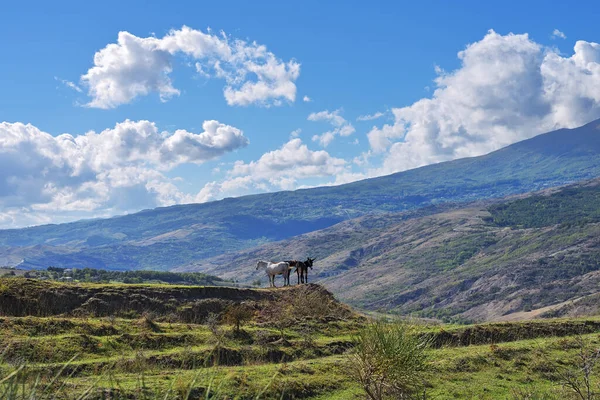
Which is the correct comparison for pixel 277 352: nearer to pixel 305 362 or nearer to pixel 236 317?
pixel 305 362

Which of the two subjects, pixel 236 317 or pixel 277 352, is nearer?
pixel 277 352

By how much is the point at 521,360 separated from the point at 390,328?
13861mm

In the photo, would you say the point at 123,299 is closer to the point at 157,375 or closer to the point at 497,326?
the point at 157,375

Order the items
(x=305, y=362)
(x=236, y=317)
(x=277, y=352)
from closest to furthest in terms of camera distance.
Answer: (x=305, y=362) < (x=277, y=352) < (x=236, y=317)

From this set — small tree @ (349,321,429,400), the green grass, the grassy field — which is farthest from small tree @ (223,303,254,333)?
small tree @ (349,321,429,400)

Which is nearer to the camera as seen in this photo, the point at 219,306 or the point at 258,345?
the point at 258,345

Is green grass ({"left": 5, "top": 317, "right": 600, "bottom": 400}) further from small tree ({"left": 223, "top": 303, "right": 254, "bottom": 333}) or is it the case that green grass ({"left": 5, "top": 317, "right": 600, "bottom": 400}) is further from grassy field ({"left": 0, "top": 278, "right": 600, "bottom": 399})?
small tree ({"left": 223, "top": 303, "right": 254, "bottom": 333})

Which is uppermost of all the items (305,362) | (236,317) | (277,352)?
(236,317)

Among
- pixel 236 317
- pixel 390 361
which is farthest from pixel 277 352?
pixel 390 361

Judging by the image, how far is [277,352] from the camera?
26.4 metres

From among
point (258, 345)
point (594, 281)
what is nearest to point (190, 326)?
point (258, 345)

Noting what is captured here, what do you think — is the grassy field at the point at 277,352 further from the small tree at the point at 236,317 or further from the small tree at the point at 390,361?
the small tree at the point at 390,361

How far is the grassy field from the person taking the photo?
1973 cm

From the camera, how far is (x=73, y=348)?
2297cm
